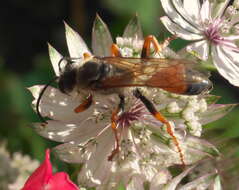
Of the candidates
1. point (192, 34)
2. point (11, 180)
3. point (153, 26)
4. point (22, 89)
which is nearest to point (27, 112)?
point (22, 89)

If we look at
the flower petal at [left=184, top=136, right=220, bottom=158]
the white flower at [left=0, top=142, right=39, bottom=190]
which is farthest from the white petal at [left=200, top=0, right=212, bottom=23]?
the white flower at [left=0, top=142, right=39, bottom=190]

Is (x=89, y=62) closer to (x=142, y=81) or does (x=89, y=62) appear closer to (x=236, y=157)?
(x=142, y=81)

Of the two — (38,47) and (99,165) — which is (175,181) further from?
(38,47)

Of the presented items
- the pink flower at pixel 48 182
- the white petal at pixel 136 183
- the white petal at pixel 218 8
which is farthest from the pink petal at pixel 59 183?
the white petal at pixel 218 8

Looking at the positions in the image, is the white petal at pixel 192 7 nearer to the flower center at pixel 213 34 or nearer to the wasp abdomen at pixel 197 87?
the flower center at pixel 213 34

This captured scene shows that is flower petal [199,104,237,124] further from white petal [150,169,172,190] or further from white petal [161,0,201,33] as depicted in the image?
white petal [161,0,201,33]

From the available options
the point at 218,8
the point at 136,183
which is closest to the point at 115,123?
the point at 136,183
